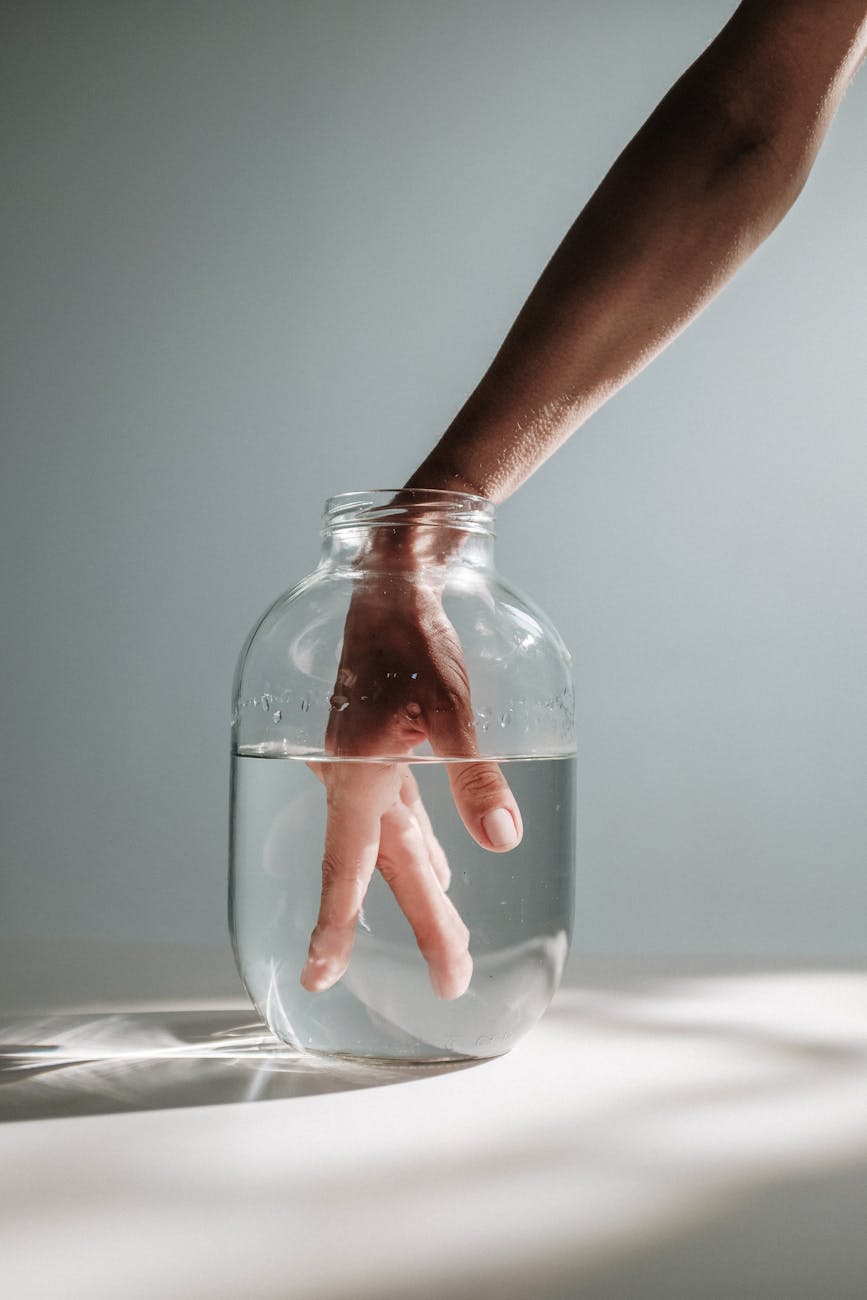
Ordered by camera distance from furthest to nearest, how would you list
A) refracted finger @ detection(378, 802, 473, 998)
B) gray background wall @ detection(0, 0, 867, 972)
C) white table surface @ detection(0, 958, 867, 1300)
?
gray background wall @ detection(0, 0, 867, 972) → refracted finger @ detection(378, 802, 473, 998) → white table surface @ detection(0, 958, 867, 1300)

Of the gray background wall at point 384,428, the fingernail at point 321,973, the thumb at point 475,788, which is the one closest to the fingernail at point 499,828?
the thumb at point 475,788

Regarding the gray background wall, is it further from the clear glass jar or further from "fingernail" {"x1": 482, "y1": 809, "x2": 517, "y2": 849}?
"fingernail" {"x1": 482, "y1": 809, "x2": 517, "y2": 849}

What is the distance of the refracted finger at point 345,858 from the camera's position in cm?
60

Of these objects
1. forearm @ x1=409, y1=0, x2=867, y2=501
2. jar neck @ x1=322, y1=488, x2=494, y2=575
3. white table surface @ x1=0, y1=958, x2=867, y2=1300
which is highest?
forearm @ x1=409, y1=0, x2=867, y2=501

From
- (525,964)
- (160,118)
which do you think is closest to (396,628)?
(525,964)

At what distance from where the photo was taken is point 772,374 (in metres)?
2.02

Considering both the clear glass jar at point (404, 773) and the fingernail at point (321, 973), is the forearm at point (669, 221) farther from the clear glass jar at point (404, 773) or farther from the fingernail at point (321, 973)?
the fingernail at point (321, 973)

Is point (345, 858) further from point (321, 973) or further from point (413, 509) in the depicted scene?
point (413, 509)

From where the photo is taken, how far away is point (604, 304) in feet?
2.24

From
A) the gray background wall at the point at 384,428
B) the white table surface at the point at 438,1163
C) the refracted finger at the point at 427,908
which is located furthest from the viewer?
the gray background wall at the point at 384,428

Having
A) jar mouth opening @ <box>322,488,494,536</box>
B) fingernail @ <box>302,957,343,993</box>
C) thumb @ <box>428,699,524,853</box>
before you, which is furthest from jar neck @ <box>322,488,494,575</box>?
fingernail @ <box>302,957,343,993</box>

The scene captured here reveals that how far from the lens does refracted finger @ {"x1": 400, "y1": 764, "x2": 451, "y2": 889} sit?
2.10 feet

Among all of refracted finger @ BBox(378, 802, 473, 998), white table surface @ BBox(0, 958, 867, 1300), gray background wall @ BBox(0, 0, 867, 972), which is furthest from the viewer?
gray background wall @ BBox(0, 0, 867, 972)

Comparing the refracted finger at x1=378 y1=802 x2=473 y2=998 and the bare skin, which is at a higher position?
the bare skin
